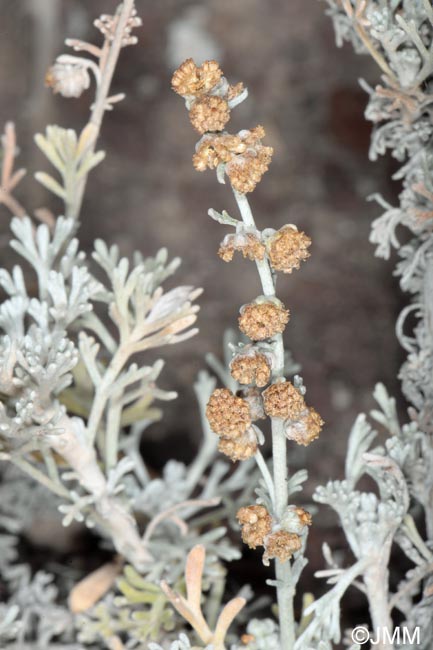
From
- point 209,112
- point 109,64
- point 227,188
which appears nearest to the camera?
point 209,112

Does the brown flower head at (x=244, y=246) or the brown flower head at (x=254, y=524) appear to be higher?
the brown flower head at (x=244, y=246)

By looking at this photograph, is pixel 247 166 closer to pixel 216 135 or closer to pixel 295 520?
pixel 216 135

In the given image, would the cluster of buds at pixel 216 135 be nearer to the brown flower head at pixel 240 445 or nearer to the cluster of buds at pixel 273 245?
the cluster of buds at pixel 273 245

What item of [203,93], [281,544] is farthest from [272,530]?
[203,93]

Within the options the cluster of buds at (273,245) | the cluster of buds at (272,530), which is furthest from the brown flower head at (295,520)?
the cluster of buds at (273,245)

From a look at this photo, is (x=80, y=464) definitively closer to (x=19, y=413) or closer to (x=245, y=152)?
(x=19, y=413)

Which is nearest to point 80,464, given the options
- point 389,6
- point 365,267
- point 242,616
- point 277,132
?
point 242,616
